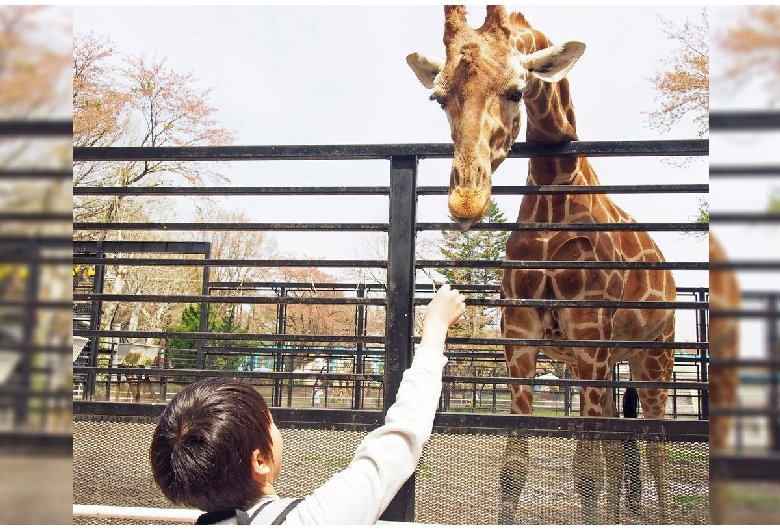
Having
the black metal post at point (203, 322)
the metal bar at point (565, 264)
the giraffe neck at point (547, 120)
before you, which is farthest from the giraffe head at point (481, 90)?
the black metal post at point (203, 322)

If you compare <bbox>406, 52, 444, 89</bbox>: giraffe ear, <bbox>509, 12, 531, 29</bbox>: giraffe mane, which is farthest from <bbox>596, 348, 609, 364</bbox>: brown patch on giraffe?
<bbox>509, 12, 531, 29</bbox>: giraffe mane

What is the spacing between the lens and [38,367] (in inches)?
30.3

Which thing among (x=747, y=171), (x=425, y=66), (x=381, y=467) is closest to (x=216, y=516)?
(x=381, y=467)

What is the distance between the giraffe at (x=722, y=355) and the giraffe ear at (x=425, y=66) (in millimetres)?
2798

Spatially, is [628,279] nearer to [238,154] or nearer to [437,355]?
[238,154]

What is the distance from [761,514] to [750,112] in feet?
1.30

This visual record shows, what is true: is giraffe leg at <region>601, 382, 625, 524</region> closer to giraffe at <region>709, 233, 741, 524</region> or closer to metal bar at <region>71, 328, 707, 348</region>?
metal bar at <region>71, 328, 707, 348</region>

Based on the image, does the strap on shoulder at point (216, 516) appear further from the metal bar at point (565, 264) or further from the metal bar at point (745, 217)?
the metal bar at point (565, 264)

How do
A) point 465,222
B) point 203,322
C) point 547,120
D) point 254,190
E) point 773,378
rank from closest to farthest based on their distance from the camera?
point 773,378 < point 465,222 < point 254,190 < point 547,120 < point 203,322

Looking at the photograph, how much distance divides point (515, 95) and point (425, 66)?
0.57 metres

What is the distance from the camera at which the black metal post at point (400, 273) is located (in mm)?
2604

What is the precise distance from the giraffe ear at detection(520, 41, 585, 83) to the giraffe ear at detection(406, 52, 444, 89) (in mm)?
453

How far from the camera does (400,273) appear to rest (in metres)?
2.68

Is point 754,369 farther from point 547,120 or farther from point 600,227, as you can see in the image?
point 547,120
